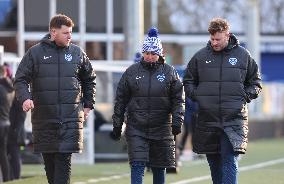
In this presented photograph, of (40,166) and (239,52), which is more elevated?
(239,52)

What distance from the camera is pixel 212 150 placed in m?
12.5

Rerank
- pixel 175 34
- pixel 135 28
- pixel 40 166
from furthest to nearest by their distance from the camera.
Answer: pixel 175 34 → pixel 135 28 → pixel 40 166

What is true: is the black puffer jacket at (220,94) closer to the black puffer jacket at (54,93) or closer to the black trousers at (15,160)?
the black puffer jacket at (54,93)

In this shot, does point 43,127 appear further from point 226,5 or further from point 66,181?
point 226,5

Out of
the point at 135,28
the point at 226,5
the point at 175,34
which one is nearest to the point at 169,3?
the point at 226,5

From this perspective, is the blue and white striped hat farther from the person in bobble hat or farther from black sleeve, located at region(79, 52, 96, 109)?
black sleeve, located at region(79, 52, 96, 109)

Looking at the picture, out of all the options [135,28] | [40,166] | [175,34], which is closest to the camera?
[40,166]

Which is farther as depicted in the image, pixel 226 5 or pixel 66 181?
pixel 226 5

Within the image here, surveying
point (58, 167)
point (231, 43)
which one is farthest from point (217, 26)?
point (58, 167)

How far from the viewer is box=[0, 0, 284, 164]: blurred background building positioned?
82.6ft

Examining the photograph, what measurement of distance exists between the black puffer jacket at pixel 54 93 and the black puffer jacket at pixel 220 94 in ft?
4.12

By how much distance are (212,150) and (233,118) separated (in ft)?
1.30

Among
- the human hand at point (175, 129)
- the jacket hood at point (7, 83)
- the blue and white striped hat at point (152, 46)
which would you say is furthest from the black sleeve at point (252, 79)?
the jacket hood at point (7, 83)

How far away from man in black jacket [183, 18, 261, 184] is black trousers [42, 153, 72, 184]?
145cm
